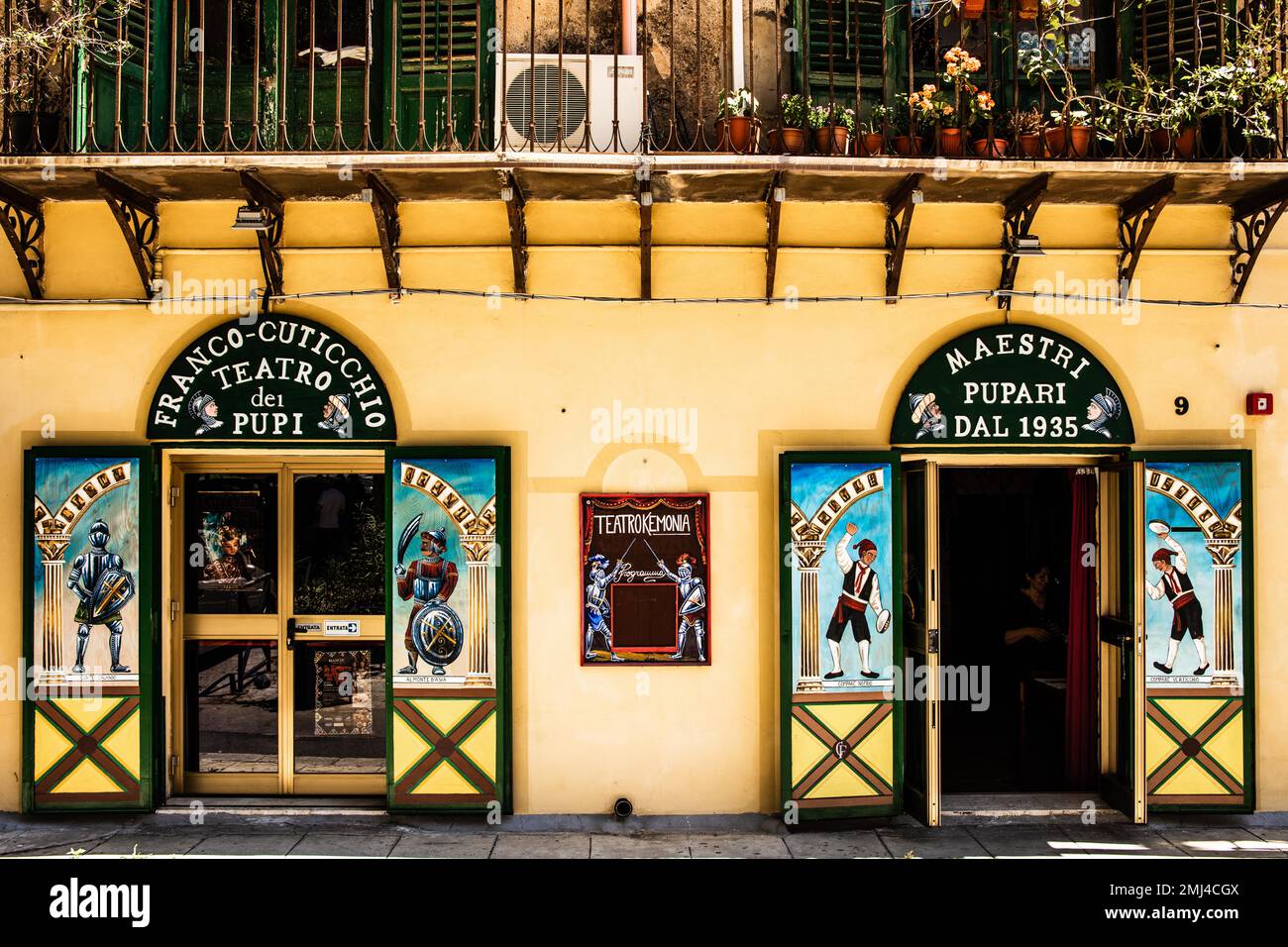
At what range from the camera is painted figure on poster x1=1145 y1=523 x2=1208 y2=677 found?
7.55m

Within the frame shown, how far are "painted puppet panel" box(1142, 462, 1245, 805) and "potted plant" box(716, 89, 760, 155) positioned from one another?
367cm

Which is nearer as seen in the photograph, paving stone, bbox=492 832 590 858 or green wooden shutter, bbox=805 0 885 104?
paving stone, bbox=492 832 590 858

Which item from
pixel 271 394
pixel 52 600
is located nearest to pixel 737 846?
pixel 271 394

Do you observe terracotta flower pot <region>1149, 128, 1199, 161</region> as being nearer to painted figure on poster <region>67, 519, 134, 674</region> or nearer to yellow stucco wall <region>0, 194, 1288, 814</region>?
yellow stucco wall <region>0, 194, 1288, 814</region>

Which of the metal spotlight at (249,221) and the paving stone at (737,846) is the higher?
the metal spotlight at (249,221)

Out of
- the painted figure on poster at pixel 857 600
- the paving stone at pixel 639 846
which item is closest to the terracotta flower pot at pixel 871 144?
the painted figure on poster at pixel 857 600

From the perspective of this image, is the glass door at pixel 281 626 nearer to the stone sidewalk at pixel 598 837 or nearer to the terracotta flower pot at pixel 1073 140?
the stone sidewalk at pixel 598 837

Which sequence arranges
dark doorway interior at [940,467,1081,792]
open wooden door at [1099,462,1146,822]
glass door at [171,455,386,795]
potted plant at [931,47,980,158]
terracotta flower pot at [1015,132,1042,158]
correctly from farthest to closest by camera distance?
dark doorway interior at [940,467,1081,792]
glass door at [171,455,386,795]
open wooden door at [1099,462,1146,822]
terracotta flower pot at [1015,132,1042,158]
potted plant at [931,47,980,158]

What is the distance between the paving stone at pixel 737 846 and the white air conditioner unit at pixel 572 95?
190 inches

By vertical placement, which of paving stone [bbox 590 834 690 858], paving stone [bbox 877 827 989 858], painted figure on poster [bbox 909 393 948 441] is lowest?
paving stone [bbox 877 827 989 858]

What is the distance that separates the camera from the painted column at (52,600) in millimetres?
7441

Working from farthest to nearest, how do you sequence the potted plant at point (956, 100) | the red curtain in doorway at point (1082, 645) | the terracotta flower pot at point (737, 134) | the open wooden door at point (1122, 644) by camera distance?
1. the red curtain in doorway at point (1082, 645)
2. the open wooden door at point (1122, 644)
3. the potted plant at point (956, 100)
4. the terracotta flower pot at point (737, 134)

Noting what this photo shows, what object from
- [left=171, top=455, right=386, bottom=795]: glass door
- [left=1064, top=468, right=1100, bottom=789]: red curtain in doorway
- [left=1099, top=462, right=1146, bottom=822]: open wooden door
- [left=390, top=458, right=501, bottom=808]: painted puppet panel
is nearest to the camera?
[left=390, top=458, right=501, bottom=808]: painted puppet panel

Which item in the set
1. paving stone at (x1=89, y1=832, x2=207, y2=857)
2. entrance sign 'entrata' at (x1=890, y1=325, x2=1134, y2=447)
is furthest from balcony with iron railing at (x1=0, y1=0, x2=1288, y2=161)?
paving stone at (x1=89, y1=832, x2=207, y2=857)
